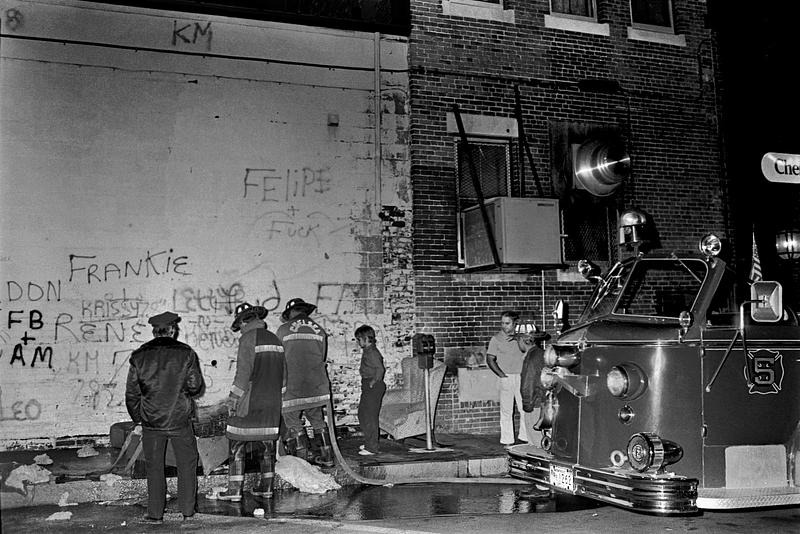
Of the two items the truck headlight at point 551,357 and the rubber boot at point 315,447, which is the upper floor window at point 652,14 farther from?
the rubber boot at point 315,447

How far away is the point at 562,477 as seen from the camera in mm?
6070

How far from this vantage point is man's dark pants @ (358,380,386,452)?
9.51 m

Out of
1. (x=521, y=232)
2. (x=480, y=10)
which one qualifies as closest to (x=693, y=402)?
(x=521, y=232)

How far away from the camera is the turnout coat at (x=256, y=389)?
25.3 feet

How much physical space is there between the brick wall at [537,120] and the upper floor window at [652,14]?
195 mm

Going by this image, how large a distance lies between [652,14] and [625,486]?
10.2 m

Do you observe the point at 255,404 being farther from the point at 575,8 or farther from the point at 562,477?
the point at 575,8

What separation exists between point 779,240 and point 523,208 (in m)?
5.12

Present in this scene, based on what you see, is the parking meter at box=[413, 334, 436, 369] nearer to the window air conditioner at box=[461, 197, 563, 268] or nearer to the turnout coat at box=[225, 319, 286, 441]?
the window air conditioner at box=[461, 197, 563, 268]

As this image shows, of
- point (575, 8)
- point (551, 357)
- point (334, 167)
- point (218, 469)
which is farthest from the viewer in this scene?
point (575, 8)

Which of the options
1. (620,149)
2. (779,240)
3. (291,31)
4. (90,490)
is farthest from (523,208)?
(90,490)

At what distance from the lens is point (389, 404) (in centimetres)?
1058

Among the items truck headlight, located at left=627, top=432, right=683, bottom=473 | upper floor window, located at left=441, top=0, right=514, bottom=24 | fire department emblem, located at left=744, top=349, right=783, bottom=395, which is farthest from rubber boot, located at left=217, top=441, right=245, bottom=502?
upper floor window, located at left=441, top=0, right=514, bottom=24

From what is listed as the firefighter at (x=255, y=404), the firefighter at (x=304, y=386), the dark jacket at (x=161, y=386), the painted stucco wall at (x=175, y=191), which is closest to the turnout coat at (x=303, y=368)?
the firefighter at (x=304, y=386)
